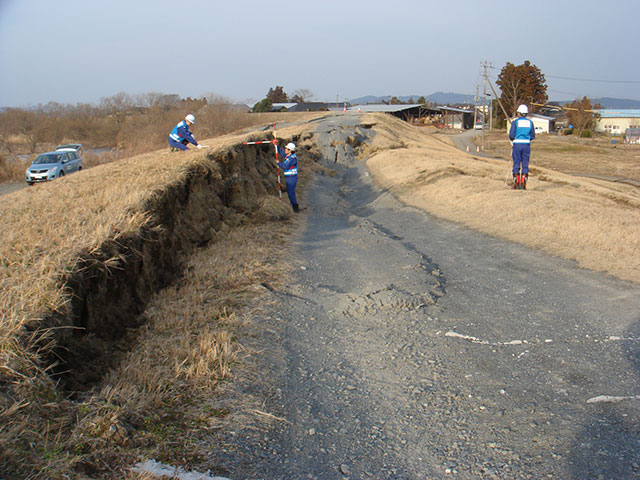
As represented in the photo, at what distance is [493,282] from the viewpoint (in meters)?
7.84

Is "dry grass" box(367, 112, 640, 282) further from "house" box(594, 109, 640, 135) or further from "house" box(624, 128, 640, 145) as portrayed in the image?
"house" box(594, 109, 640, 135)

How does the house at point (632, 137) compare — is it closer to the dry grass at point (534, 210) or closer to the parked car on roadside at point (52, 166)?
the dry grass at point (534, 210)

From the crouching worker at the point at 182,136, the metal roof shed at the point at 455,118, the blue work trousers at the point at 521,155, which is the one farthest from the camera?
the metal roof shed at the point at 455,118

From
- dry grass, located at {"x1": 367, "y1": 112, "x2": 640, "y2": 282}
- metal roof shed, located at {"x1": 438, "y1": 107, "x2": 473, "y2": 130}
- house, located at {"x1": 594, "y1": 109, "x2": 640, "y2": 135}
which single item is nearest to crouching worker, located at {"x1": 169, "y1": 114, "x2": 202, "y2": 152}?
dry grass, located at {"x1": 367, "y1": 112, "x2": 640, "y2": 282}

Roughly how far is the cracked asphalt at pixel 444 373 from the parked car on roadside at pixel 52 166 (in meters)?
20.4

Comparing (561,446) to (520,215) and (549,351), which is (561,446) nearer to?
(549,351)

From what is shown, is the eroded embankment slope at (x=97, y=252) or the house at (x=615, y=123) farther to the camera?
the house at (x=615, y=123)

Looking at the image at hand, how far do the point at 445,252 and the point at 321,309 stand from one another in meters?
4.17

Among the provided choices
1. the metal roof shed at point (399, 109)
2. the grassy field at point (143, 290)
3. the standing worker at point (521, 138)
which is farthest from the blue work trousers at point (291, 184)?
the metal roof shed at point (399, 109)

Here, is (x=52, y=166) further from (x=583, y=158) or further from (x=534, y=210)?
(x=583, y=158)

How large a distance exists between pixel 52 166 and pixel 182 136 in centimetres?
1384

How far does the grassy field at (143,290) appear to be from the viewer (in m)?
3.24

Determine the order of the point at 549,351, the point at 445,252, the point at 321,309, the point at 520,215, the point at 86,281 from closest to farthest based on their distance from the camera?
1. the point at 86,281
2. the point at 549,351
3. the point at 321,309
4. the point at 445,252
5. the point at 520,215

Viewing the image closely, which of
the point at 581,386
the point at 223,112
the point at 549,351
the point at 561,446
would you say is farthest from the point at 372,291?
the point at 223,112
